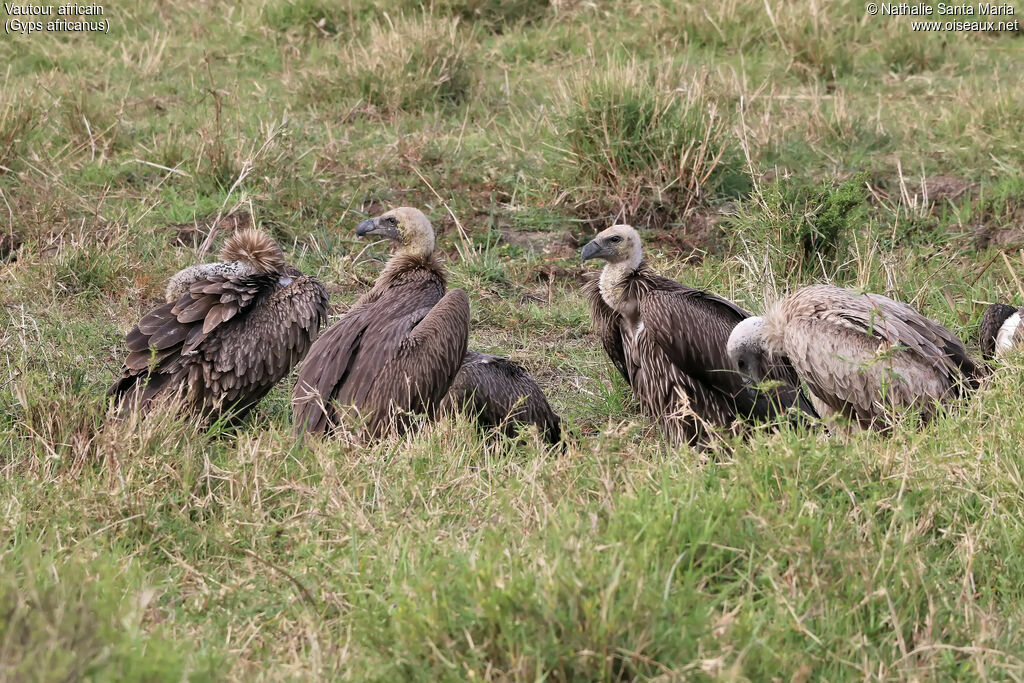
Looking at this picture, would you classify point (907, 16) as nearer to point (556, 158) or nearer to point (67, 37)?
point (556, 158)

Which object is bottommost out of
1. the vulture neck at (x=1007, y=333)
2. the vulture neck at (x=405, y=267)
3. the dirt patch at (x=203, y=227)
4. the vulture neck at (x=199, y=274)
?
the dirt patch at (x=203, y=227)

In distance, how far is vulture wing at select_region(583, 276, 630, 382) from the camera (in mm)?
5445

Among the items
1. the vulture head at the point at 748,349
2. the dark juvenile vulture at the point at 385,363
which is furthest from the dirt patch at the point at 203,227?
the vulture head at the point at 748,349

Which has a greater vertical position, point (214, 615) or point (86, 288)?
point (214, 615)

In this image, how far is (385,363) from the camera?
4.91 meters

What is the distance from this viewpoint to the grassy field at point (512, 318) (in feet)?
9.12

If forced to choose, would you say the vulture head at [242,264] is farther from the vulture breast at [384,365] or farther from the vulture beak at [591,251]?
the vulture beak at [591,251]


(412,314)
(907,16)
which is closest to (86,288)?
(412,314)

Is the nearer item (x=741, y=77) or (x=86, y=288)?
(x=86, y=288)

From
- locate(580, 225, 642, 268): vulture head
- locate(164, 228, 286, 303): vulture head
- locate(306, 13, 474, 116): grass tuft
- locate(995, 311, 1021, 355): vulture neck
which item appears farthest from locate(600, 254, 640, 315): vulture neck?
locate(306, 13, 474, 116): grass tuft

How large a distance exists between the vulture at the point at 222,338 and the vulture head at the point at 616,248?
1.21 m

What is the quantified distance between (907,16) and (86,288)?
668cm

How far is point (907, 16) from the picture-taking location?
31.7 ft

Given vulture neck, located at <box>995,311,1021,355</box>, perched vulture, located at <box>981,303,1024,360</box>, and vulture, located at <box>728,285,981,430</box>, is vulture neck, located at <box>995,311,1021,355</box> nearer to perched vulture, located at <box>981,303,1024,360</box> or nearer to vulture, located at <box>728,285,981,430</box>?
perched vulture, located at <box>981,303,1024,360</box>
